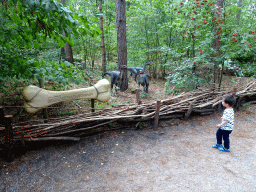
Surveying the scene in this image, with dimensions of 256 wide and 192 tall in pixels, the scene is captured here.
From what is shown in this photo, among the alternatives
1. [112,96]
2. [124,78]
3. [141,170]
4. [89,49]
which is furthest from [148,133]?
[89,49]

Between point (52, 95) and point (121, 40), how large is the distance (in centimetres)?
521

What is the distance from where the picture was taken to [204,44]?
536 cm

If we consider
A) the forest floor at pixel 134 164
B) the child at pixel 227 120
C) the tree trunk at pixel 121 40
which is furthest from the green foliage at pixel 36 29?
the tree trunk at pixel 121 40

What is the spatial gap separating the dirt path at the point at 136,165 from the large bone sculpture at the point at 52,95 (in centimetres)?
86

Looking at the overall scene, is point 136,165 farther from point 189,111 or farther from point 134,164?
point 189,111

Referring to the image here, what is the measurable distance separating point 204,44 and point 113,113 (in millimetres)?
3935

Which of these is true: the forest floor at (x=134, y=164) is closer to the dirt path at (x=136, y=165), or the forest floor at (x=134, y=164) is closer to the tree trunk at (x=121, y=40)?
the dirt path at (x=136, y=165)

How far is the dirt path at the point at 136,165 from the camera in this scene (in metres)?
2.41

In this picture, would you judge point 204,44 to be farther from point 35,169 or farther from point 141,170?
point 35,169

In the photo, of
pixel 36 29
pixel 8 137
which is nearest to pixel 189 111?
pixel 36 29

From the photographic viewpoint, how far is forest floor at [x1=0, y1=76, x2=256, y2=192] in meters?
2.41

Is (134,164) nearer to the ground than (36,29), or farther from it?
nearer to the ground

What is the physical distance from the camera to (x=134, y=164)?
114 inches

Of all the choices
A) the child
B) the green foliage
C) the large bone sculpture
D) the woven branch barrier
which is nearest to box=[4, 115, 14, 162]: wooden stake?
the woven branch barrier
